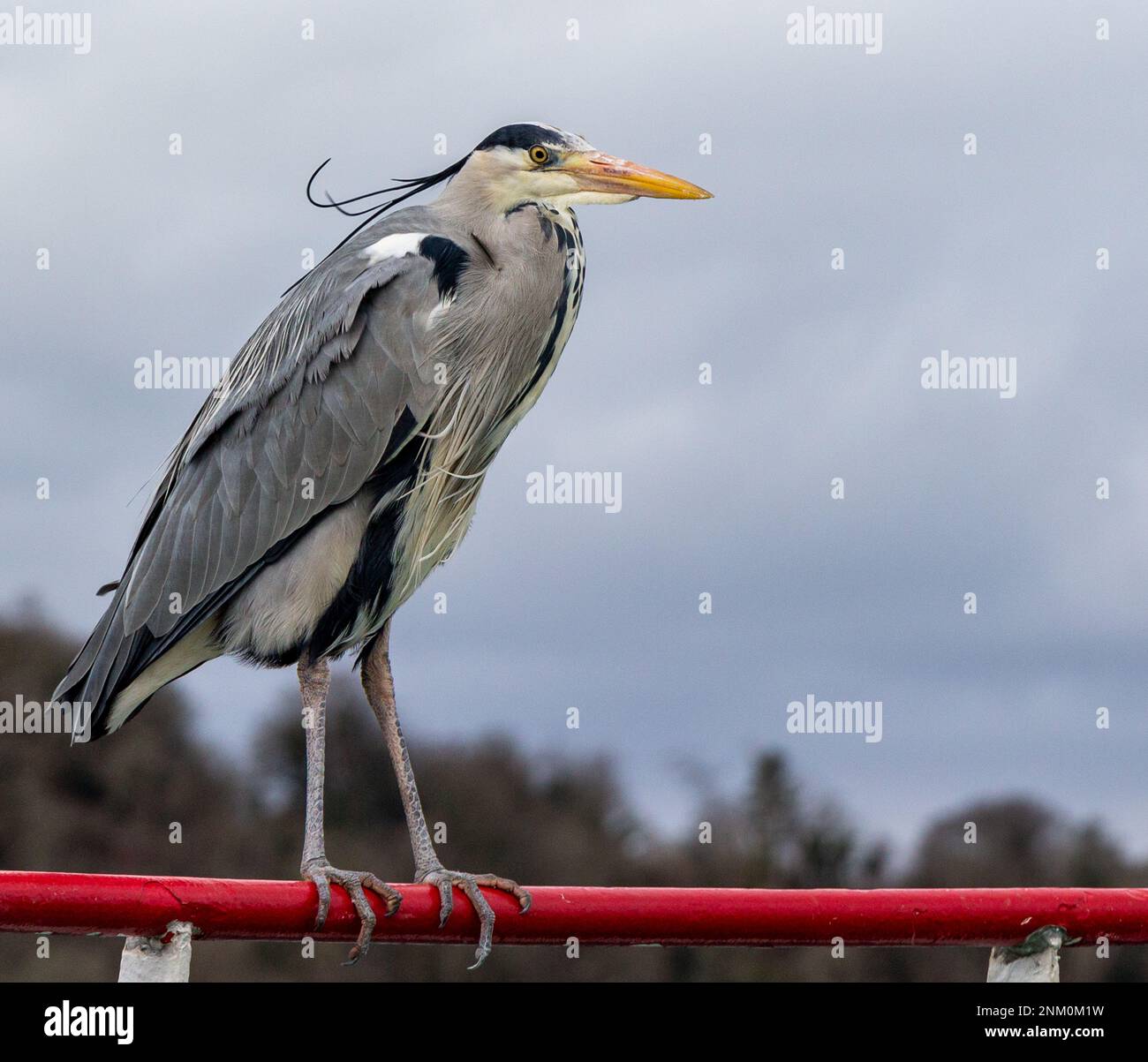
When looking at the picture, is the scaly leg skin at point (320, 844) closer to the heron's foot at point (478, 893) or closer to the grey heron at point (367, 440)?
the grey heron at point (367, 440)

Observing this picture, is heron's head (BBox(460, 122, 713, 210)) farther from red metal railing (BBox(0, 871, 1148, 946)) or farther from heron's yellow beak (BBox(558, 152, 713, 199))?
red metal railing (BBox(0, 871, 1148, 946))

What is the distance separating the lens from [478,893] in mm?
3346

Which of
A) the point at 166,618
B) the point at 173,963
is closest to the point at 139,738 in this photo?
the point at 166,618

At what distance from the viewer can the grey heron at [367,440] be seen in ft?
14.2

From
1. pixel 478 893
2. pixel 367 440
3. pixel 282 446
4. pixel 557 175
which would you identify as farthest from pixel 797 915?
pixel 557 175

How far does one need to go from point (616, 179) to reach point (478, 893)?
2.15 metres

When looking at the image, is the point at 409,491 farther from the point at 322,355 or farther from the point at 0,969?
the point at 0,969

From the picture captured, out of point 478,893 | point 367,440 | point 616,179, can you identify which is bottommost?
point 478,893

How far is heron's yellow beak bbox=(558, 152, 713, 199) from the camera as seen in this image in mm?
4535

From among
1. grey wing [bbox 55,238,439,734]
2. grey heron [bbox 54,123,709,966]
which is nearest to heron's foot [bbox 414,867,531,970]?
grey heron [bbox 54,123,709,966]

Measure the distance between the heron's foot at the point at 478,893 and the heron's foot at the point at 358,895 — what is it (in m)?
0.13

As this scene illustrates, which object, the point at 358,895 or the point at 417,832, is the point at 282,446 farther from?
the point at 358,895

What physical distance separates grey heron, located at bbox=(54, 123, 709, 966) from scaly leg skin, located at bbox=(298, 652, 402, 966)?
12 mm
